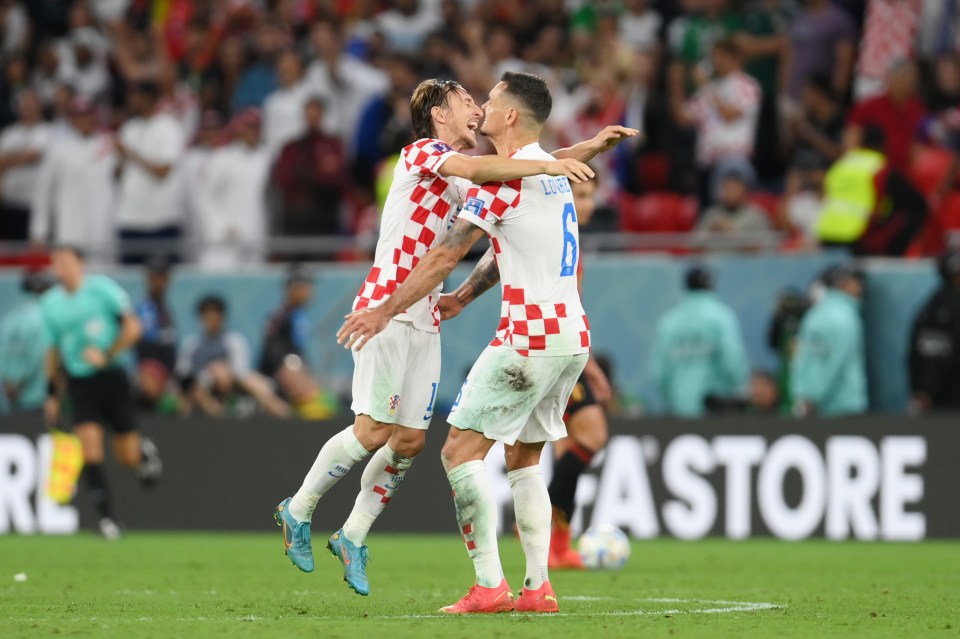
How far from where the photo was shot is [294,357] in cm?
1736

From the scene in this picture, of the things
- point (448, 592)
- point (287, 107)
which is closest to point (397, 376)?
point (448, 592)

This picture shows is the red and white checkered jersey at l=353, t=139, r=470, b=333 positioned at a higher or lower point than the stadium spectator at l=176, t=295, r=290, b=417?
higher

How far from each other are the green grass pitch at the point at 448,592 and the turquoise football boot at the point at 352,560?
166 millimetres

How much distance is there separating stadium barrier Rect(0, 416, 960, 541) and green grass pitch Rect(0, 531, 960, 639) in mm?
517

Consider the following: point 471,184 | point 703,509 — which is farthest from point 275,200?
point 471,184

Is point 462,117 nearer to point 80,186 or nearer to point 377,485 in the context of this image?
point 377,485

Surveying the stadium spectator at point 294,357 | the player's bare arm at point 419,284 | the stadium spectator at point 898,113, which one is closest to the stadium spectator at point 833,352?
the stadium spectator at point 898,113

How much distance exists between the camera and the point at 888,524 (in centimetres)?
1526

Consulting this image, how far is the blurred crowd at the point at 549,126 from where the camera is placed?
17094mm

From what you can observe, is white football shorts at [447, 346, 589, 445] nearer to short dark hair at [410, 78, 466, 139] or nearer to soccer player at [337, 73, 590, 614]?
soccer player at [337, 73, 590, 614]

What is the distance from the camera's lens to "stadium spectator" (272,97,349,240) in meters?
18.5

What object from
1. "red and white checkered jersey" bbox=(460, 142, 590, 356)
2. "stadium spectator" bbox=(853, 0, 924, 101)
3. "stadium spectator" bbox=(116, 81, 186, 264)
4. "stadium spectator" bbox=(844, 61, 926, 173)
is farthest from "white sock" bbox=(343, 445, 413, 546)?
"stadium spectator" bbox=(116, 81, 186, 264)

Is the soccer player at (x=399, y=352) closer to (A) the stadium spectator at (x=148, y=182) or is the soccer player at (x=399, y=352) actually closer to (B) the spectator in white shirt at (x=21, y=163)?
(A) the stadium spectator at (x=148, y=182)

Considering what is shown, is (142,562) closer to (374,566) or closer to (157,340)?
(374,566)
